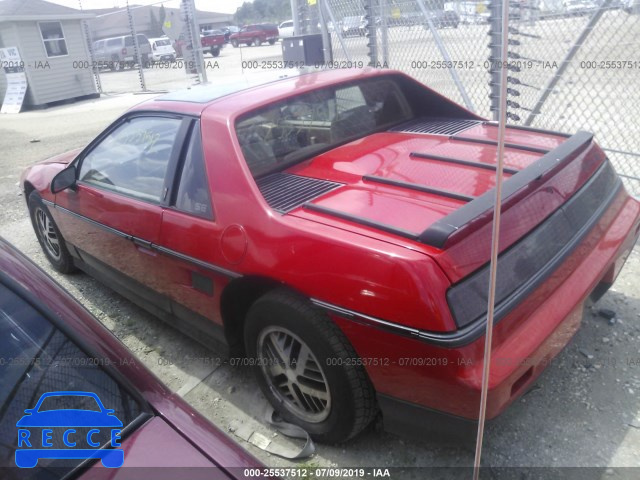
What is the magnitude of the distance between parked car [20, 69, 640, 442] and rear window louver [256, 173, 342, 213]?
0.6 inches

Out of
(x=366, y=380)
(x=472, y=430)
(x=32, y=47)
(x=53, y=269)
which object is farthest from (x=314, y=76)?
(x=32, y=47)

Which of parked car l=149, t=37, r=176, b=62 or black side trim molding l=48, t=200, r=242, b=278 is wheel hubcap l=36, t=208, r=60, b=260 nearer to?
black side trim molding l=48, t=200, r=242, b=278

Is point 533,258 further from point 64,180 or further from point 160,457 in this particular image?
point 64,180

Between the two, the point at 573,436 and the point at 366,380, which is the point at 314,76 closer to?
the point at 366,380

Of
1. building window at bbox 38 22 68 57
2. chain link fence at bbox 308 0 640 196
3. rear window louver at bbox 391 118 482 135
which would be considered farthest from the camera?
building window at bbox 38 22 68 57

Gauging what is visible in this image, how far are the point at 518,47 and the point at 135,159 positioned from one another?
4.05m

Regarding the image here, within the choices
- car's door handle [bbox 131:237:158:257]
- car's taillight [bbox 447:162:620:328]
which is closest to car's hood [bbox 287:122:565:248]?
car's taillight [bbox 447:162:620:328]

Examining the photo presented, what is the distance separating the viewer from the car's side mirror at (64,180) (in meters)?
3.65

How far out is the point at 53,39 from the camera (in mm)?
16500

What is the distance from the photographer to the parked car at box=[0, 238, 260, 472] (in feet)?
4.42

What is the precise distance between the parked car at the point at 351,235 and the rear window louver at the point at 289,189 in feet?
0.05

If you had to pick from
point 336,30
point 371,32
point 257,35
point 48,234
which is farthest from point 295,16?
point 257,35

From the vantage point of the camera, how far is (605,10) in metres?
4.26

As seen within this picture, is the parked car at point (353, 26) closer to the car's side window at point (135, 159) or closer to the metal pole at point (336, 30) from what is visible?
the metal pole at point (336, 30)
